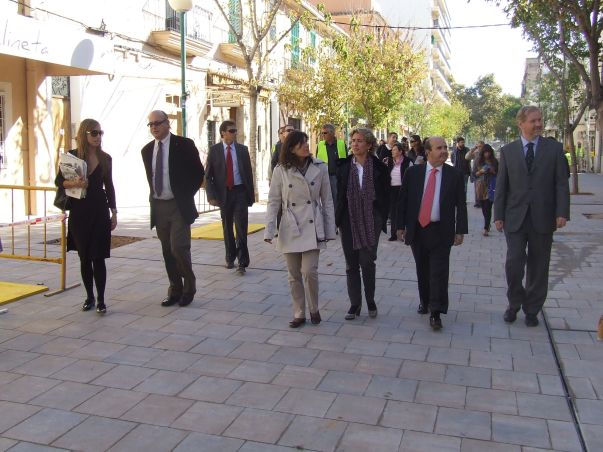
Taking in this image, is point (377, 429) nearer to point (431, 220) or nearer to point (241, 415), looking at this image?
point (241, 415)

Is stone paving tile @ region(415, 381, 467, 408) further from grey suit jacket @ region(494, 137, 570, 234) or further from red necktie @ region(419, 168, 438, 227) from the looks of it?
grey suit jacket @ region(494, 137, 570, 234)

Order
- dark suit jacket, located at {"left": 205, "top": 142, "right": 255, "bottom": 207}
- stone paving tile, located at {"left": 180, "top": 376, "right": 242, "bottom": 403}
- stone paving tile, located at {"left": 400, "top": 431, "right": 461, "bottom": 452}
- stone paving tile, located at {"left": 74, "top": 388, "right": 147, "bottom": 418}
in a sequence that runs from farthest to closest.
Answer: dark suit jacket, located at {"left": 205, "top": 142, "right": 255, "bottom": 207} < stone paving tile, located at {"left": 180, "top": 376, "right": 242, "bottom": 403} < stone paving tile, located at {"left": 74, "top": 388, "right": 147, "bottom": 418} < stone paving tile, located at {"left": 400, "top": 431, "right": 461, "bottom": 452}

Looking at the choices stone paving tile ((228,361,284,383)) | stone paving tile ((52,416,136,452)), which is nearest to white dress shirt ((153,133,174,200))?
stone paving tile ((228,361,284,383))

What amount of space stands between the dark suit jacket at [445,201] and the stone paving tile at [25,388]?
10.6 feet

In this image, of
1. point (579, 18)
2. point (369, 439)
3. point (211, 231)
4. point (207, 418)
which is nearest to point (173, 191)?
point (207, 418)

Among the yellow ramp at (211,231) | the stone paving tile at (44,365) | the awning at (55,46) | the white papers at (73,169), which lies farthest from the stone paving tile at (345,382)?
the awning at (55,46)

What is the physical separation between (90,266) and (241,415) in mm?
2973

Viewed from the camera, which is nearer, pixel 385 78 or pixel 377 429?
pixel 377 429

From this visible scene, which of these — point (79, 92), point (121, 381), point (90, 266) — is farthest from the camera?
point (79, 92)

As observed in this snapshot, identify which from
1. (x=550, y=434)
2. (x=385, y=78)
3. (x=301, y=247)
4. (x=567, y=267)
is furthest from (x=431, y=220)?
(x=385, y=78)

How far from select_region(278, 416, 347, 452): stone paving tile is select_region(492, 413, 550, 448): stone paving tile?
87 centimetres

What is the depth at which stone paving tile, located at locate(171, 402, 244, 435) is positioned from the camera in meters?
3.71

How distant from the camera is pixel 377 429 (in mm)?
3693

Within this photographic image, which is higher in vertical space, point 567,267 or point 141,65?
point 141,65
